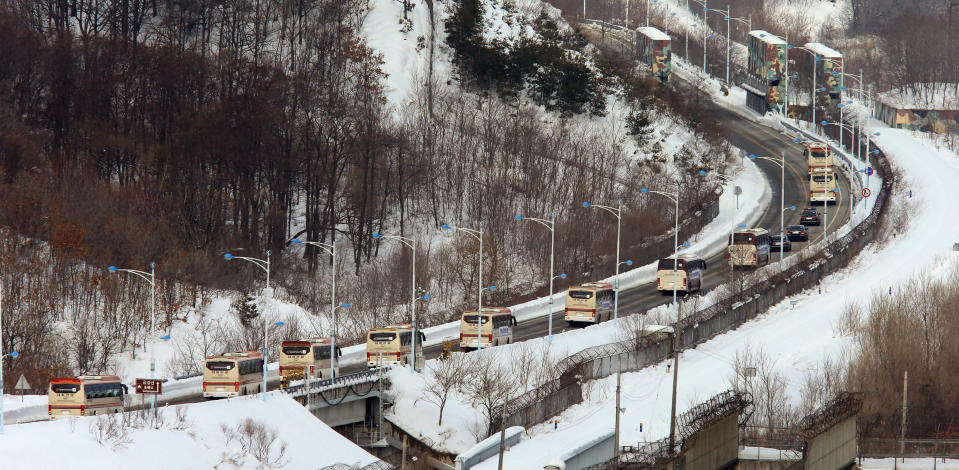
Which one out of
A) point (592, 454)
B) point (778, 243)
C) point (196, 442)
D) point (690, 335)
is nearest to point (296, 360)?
point (196, 442)

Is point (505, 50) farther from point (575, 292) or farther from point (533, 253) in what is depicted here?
point (575, 292)

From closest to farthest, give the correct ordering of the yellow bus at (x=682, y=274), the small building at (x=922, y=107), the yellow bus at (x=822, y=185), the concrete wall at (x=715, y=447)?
1. the concrete wall at (x=715, y=447)
2. the yellow bus at (x=682, y=274)
3. the yellow bus at (x=822, y=185)
4. the small building at (x=922, y=107)

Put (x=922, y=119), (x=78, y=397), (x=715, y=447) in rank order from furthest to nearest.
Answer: (x=922, y=119)
(x=715, y=447)
(x=78, y=397)

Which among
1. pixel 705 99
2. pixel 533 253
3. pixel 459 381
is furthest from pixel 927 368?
pixel 705 99

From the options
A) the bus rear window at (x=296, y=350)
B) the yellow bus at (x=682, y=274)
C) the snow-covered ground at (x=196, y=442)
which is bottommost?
the snow-covered ground at (x=196, y=442)

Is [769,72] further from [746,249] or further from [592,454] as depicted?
[592,454]

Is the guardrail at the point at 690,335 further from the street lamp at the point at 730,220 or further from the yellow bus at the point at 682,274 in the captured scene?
the yellow bus at the point at 682,274

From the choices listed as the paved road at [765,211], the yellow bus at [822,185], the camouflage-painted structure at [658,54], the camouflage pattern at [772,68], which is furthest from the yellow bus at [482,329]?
the camouflage pattern at [772,68]
